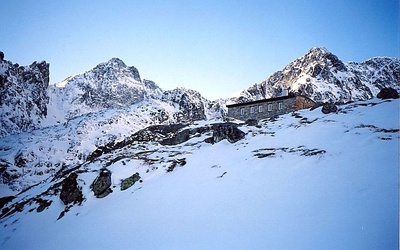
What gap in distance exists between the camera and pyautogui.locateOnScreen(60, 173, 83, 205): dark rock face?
1684 cm

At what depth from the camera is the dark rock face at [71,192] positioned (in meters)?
16.8

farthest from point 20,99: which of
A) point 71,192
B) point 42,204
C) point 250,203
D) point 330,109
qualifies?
point 250,203

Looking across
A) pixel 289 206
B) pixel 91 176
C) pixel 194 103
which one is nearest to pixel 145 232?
pixel 289 206

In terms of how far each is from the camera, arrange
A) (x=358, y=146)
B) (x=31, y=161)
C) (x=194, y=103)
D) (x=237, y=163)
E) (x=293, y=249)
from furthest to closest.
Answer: (x=194, y=103) < (x=31, y=161) < (x=237, y=163) < (x=358, y=146) < (x=293, y=249)

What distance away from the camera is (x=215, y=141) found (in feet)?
75.4

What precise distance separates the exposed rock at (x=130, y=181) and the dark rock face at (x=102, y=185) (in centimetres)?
100

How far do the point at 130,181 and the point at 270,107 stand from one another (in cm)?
2545

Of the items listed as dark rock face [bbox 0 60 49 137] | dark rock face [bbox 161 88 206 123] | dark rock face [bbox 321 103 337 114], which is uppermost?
dark rock face [bbox 0 60 49 137]

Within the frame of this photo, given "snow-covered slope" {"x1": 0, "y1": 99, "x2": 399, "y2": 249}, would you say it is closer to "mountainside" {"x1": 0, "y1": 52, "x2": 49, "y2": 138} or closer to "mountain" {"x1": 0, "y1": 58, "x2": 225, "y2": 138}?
"mountain" {"x1": 0, "y1": 58, "x2": 225, "y2": 138}

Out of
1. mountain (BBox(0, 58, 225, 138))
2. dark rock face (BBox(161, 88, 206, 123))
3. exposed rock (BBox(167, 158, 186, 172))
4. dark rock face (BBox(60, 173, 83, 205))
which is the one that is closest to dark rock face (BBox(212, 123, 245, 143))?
exposed rock (BBox(167, 158, 186, 172))

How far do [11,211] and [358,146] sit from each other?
25377 mm

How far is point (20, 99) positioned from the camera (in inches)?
3150

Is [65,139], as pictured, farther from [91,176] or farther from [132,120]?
[91,176]

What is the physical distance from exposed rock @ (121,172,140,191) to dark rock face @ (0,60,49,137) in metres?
71.0
